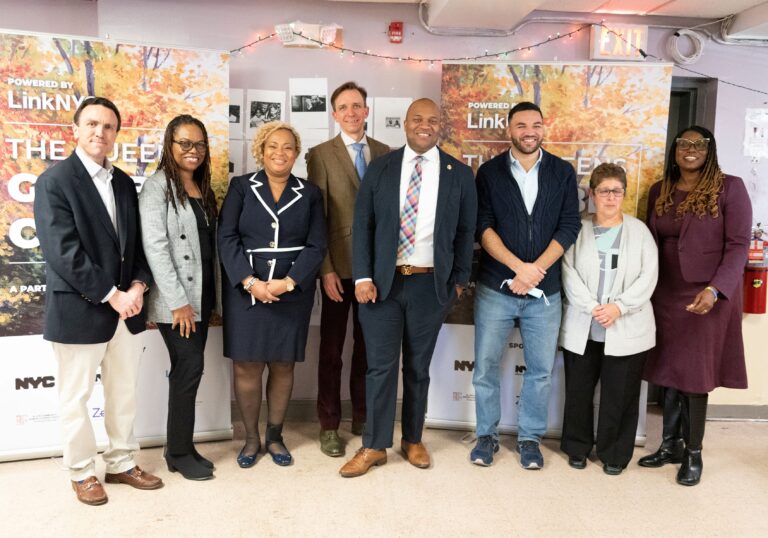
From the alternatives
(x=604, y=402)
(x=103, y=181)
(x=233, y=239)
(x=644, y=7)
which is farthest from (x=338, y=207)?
(x=644, y=7)

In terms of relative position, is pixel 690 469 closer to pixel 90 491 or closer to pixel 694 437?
Result: pixel 694 437

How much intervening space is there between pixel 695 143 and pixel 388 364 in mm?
1812

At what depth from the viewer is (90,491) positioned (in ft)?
8.71

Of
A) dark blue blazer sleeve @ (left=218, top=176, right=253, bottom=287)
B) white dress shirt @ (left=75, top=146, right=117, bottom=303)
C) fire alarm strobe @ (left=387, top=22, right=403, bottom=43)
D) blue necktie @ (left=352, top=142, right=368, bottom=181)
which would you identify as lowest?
dark blue blazer sleeve @ (left=218, top=176, right=253, bottom=287)

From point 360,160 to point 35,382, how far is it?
1967 millimetres

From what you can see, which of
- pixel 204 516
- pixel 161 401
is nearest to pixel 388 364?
pixel 204 516

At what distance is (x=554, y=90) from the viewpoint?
11.3ft

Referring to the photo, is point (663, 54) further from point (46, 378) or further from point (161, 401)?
point (46, 378)

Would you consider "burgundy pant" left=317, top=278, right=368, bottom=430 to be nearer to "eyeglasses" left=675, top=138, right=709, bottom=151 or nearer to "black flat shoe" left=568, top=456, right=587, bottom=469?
"black flat shoe" left=568, top=456, right=587, bottom=469

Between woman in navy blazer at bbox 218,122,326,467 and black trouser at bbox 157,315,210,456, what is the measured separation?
5.8 inches

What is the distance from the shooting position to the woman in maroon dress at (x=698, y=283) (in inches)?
117

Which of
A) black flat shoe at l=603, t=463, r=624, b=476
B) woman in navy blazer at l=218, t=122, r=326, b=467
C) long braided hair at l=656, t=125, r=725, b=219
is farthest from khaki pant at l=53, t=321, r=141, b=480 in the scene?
long braided hair at l=656, t=125, r=725, b=219

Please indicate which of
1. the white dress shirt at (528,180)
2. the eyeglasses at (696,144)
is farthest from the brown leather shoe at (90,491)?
the eyeglasses at (696,144)

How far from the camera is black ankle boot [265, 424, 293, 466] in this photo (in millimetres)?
3084
